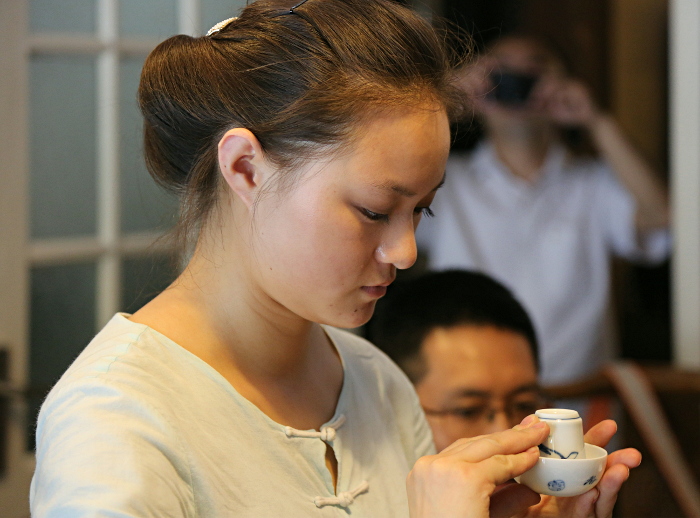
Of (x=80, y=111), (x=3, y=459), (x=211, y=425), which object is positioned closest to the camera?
(x=211, y=425)

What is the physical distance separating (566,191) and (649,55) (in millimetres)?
769

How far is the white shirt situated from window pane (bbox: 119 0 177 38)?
979mm

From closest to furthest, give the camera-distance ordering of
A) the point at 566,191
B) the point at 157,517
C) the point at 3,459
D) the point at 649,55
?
the point at 157,517 < the point at 3,459 < the point at 566,191 < the point at 649,55

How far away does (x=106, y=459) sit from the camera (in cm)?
66

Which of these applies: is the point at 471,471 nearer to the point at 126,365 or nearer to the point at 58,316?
the point at 126,365

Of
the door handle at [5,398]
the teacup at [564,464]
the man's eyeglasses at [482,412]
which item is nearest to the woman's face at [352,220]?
the teacup at [564,464]

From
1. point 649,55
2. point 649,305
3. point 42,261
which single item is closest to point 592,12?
point 649,55

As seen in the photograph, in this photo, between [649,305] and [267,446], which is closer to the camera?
[267,446]

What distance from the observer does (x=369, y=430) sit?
0.96 metres

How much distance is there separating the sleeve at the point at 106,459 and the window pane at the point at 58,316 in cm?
132

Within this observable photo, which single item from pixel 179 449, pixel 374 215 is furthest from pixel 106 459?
pixel 374 215

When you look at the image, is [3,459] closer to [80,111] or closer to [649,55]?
[80,111]

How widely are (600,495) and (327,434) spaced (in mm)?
309

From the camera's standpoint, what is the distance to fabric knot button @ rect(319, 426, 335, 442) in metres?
0.88
